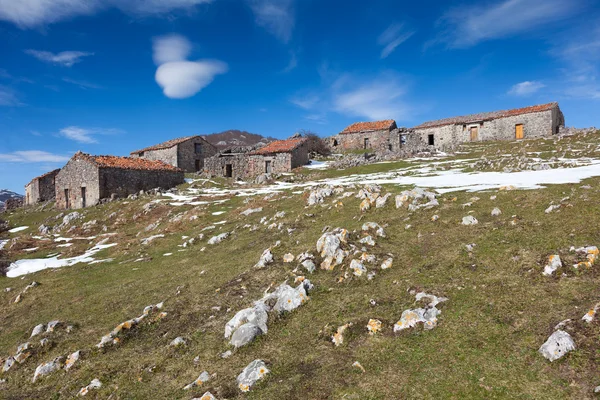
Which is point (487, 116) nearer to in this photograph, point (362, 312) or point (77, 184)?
point (362, 312)

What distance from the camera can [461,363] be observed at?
24.6 feet

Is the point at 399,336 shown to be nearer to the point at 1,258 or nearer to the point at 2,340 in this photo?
the point at 2,340

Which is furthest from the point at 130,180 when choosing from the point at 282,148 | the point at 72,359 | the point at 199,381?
the point at 199,381

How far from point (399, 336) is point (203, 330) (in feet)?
21.1

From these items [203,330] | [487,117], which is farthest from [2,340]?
[487,117]

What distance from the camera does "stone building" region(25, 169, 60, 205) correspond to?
198 ft

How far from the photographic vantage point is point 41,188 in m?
60.8

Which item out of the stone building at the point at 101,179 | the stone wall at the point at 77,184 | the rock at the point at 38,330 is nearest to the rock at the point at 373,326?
the rock at the point at 38,330

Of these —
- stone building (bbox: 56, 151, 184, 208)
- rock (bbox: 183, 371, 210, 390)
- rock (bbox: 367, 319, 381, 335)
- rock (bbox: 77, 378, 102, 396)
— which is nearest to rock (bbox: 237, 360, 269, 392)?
rock (bbox: 183, 371, 210, 390)

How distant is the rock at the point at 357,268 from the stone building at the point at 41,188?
220ft

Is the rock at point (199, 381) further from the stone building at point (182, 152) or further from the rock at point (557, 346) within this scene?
the stone building at point (182, 152)

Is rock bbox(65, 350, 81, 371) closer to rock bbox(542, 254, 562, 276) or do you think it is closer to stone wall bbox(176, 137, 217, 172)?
rock bbox(542, 254, 562, 276)

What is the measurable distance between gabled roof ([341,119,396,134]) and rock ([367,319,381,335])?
207 feet

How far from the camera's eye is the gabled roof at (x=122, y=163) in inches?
1806
